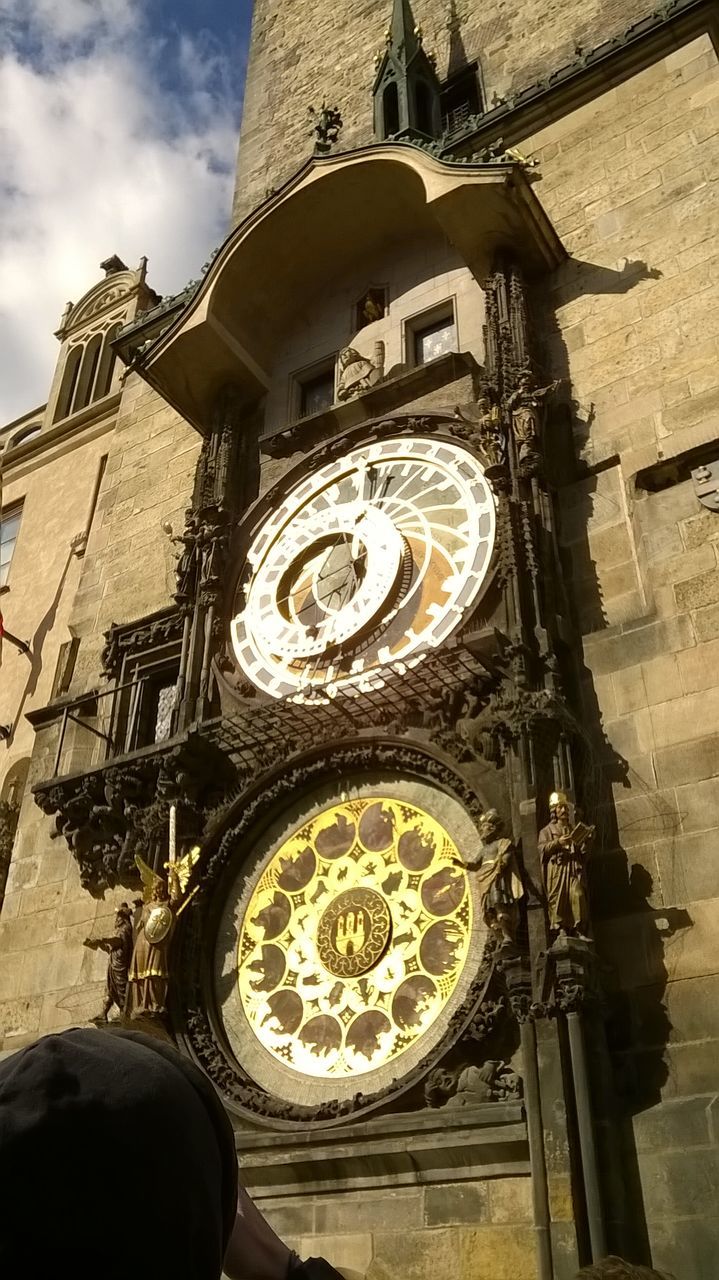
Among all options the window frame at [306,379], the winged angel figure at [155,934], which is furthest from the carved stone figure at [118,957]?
the window frame at [306,379]

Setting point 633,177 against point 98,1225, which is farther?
point 633,177

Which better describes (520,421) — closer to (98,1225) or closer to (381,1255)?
(381,1255)

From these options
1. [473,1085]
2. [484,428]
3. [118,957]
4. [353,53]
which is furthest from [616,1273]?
[353,53]

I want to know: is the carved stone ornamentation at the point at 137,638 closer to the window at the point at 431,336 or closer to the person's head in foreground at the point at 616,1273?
the window at the point at 431,336

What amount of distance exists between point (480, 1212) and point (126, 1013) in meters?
2.86

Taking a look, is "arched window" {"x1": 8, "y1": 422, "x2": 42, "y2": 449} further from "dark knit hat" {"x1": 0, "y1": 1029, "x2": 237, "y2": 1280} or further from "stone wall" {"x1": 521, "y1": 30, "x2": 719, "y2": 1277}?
"dark knit hat" {"x1": 0, "y1": 1029, "x2": 237, "y2": 1280}

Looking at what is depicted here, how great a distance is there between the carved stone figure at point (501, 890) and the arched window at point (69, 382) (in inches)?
468

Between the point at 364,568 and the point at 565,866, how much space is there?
350 cm

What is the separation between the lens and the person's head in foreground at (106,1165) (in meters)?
1.16

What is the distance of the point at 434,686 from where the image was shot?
24.3ft

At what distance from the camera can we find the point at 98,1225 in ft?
3.84

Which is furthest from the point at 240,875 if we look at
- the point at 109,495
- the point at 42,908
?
the point at 109,495

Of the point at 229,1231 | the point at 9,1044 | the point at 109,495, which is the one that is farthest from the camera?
the point at 109,495

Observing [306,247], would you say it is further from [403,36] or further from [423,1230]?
[423,1230]
